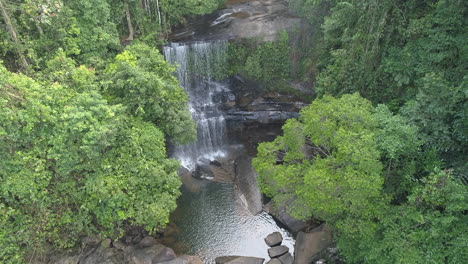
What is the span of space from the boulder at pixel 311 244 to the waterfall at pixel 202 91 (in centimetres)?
1216

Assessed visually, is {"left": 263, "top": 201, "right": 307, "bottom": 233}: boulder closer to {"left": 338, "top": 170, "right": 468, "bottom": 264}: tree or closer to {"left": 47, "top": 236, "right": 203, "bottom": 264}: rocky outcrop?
{"left": 47, "top": 236, "right": 203, "bottom": 264}: rocky outcrop

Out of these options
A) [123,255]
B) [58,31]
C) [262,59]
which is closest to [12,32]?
[58,31]

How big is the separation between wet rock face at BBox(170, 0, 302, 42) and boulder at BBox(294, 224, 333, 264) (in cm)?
1807

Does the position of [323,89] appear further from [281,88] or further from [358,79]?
[281,88]

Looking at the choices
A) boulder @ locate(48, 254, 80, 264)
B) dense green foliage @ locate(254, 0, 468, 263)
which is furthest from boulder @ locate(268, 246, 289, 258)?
boulder @ locate(48, 254, 80, 264)

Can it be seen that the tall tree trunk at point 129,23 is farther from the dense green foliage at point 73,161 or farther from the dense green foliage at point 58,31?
the dense green foliage at point 73,161

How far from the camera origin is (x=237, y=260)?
19531 mm

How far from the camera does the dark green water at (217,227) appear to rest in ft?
68.4

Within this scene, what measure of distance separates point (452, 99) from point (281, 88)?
17.2 metres

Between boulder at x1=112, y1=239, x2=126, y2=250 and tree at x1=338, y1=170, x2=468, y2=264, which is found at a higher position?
tree at x1=338, y1=170, x2=468, y2=264

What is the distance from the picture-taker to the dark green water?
20844 millimetres

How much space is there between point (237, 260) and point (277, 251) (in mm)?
2742

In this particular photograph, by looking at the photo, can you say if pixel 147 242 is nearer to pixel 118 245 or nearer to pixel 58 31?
pixel 118 245

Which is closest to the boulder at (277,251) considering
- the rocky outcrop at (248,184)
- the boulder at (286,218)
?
the boulder at (286,218)
